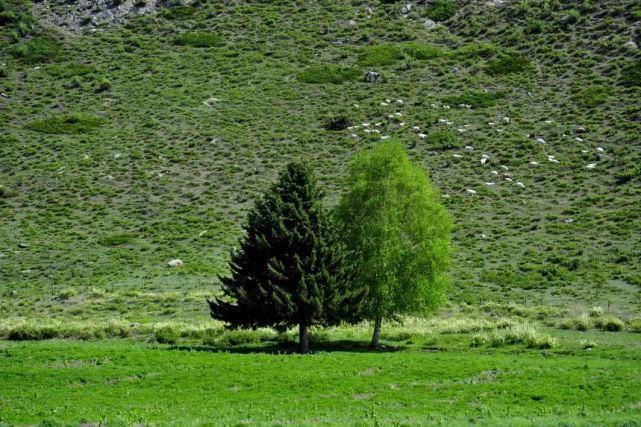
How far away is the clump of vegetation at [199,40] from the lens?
364 ft

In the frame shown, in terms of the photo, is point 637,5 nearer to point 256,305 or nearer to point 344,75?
point 344,75

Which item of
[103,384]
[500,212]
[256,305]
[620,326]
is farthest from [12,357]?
[500,212]

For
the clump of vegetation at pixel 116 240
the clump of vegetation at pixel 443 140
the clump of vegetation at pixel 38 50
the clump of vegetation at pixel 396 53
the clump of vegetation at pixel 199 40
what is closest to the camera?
the clump of vegetation at pixel 116 240

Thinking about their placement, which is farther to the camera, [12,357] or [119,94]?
[119,94]

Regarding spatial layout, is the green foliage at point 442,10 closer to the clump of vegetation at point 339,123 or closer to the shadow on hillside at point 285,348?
the clump of vegetation at point 339,123

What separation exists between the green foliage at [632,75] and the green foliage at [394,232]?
57.6 metres

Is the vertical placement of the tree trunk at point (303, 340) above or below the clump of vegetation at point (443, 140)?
below

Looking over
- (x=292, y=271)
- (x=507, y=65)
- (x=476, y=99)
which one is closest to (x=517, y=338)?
(x=292, y=271)

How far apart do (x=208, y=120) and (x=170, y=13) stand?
37.1m

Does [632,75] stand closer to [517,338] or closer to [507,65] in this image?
[507,65]

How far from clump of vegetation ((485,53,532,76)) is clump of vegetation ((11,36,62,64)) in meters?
66.1

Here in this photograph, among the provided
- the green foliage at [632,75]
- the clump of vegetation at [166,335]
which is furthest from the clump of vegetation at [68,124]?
the green foliage at [632,75]

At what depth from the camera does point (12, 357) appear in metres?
31.8

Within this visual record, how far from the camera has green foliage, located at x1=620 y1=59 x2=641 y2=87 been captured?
8581cm
